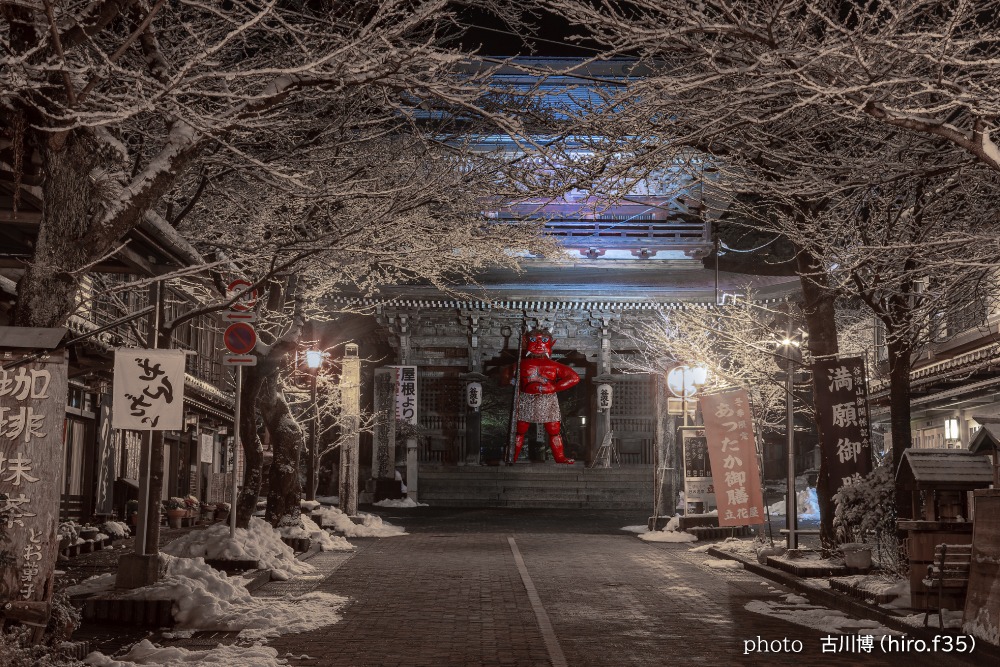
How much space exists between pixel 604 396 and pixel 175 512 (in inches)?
801

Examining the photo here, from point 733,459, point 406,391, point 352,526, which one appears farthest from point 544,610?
point 406,391

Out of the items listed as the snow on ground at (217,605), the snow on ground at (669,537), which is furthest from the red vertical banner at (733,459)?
the snow on ground at (217,605)

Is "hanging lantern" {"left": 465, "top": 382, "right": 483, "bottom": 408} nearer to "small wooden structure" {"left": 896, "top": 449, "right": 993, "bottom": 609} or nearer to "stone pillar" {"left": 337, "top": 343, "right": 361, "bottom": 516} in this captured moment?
"stone pillar" {"left": 337, "top": 343, "right": 361, "bottom": 516}

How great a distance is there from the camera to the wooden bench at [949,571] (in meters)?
11.6

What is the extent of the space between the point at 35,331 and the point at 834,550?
13.8 m

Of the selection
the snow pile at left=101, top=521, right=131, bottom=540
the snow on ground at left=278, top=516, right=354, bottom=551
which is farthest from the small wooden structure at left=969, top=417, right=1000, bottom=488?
the snow pile at left=101, top=521, right=131, bottom=540

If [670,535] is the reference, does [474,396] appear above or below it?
above

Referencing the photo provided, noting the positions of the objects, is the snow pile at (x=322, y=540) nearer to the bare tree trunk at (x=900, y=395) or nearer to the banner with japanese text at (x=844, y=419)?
the banner with japanese text at (x=844, y=419)

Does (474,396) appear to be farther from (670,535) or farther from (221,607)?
(221,607)

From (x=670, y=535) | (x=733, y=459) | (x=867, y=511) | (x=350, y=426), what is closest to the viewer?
(x=867, y=511)

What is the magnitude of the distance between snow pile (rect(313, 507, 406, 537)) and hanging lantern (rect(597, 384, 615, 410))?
16.5m

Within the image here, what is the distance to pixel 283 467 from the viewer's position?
22609 millimetres

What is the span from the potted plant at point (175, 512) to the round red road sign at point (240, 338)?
42.1ft

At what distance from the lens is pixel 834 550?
17906 mm
